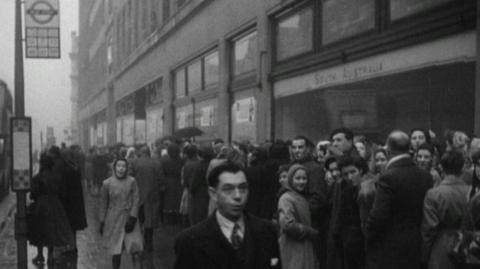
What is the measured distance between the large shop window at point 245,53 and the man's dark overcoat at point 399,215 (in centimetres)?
1267

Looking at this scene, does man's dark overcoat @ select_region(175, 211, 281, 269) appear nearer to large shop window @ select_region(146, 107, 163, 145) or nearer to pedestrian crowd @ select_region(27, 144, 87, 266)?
pedestrian crowd @ select_region(27, 144, 87, 266)

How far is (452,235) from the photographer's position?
646 cm

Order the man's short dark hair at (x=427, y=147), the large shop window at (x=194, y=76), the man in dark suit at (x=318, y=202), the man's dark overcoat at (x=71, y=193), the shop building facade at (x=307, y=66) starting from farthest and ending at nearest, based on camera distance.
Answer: the large shop window at (x=194, y=76) < the man's dark overcoat at (x=71, y=193) < the shop building facade at (x=307, y=66) < the man in dark suit at (x=318, y=202) < the man's short dark hair at (x=427, y=147)

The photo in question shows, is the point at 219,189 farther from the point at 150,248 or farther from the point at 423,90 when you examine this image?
the point at 150,248

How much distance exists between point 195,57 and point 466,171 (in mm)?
19438

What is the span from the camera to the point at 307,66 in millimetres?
16016

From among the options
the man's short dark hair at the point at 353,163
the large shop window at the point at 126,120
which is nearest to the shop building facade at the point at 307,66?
the man's short dark hair at the point at 353,163

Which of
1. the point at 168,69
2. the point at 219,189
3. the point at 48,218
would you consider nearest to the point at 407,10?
the point at 48,218

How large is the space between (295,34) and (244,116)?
4137mm

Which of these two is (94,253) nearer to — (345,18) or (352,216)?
(345,18)

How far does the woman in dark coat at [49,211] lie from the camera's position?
1195 centimetres

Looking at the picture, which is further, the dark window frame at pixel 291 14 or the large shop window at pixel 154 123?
the large shop window at pixel 154 123

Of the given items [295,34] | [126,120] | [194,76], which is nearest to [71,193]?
[295,34]

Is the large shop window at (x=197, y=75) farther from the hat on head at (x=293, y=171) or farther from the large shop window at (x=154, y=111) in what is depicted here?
the hat on head at (x=293, y=171)
